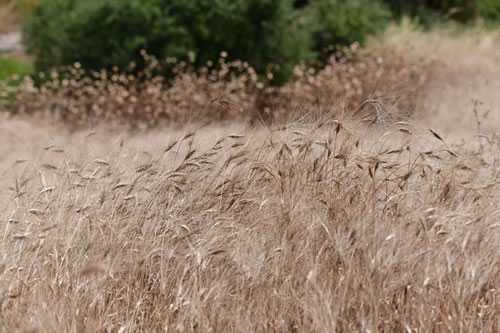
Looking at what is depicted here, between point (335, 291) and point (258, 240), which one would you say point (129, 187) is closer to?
point (258, 240)

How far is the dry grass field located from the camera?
9.40 ft

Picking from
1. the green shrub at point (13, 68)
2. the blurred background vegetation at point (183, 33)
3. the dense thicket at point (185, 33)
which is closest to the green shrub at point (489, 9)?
the blurred background vegetation at point (183, 33)

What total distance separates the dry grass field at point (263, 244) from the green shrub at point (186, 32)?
5.45m

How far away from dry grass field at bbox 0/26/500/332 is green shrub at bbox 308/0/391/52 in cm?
651

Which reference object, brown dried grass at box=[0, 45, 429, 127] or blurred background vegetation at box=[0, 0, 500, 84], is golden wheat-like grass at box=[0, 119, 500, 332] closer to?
brown dried grass at box=[0, 45, 429, 127]

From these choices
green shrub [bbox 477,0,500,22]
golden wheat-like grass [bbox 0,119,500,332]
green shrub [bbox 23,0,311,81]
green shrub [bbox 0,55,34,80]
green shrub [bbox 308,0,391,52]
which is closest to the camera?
golden wheat-like grass [bbox 0,119,500,332]

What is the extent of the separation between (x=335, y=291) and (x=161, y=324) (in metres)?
0.77

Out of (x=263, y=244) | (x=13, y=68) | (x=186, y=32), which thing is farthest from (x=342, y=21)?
(x=263, y=244)

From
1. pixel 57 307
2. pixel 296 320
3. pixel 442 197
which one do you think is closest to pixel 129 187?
pixel 57 307

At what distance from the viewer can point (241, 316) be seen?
2.92m

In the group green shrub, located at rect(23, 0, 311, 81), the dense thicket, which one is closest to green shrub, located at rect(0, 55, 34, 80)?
the dense thicket

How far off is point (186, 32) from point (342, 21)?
2.37 metres

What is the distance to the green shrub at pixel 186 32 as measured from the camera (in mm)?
9055

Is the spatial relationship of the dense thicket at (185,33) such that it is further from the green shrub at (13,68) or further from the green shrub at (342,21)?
the green shrub at (13,68)
